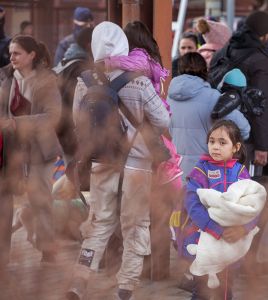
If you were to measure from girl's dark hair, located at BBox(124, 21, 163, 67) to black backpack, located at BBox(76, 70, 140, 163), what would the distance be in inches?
10.5

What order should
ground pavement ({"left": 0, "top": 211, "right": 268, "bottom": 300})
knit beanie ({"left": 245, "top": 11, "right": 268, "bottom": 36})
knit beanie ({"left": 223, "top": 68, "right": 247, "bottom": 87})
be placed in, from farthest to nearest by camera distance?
knit beanie ({"left": 245, "top": 11, "right": 268, "bottom": 36}), knit beanie ({"left": 223, "top": 68, "right": 247, "bottom": 87}), ground pavement ({"left": 0, "top": 211, "right": 268, "bottom": 300})

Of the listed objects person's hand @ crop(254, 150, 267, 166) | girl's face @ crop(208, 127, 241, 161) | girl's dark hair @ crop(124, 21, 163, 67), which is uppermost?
girl's dark hair @ crop(124, 21, 163, 67)

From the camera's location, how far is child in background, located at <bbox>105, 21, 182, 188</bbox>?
487cm

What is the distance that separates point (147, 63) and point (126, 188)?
74 centimetres

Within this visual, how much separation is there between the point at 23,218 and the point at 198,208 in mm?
1985

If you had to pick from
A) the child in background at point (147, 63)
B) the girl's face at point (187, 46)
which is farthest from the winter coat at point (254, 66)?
the girl's face at point (187, 46)

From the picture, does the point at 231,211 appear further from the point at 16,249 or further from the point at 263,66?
the point at 263,66

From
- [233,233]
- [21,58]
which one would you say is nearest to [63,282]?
[233,233]

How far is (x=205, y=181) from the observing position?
177 inches

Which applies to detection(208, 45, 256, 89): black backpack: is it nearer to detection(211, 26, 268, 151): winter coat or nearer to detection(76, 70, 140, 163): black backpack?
detection(211, 26, 268, 151): winter coat

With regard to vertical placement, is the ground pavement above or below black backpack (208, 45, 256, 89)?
below

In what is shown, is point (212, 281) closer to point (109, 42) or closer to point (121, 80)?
point (121, 80)

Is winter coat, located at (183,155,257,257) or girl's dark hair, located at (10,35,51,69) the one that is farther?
girl's dark hair, located at (10,35,51,69)

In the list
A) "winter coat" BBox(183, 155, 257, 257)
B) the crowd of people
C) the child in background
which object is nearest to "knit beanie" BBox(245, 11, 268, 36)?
the crowd of people
